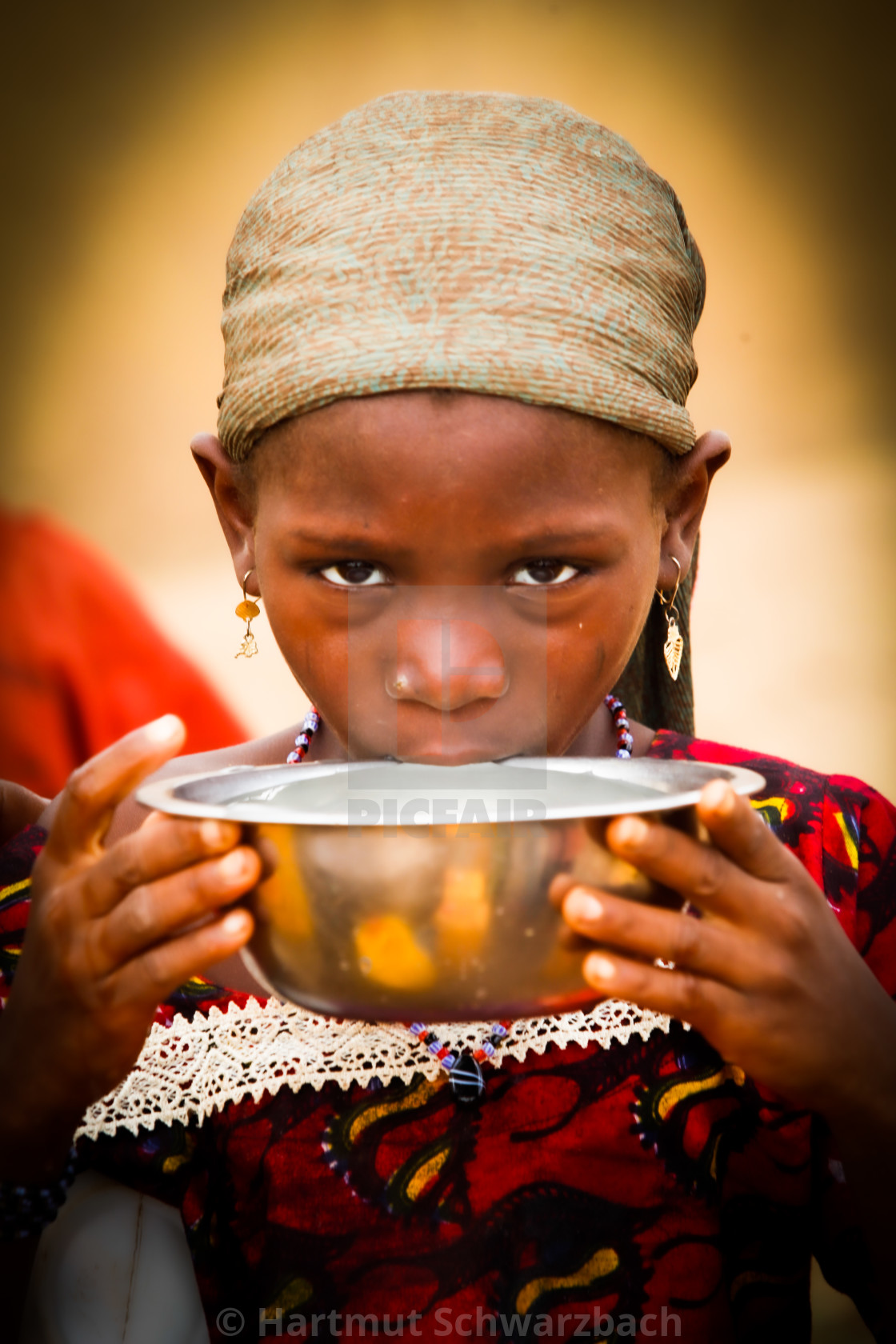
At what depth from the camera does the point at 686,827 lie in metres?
0.71

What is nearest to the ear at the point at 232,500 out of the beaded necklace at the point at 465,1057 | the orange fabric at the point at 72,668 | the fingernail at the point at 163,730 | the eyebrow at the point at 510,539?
the eyebrow at the point at 510,539

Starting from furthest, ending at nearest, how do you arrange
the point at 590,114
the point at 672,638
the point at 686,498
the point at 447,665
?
the point at 590,114, the point at 672,638, the point at 686,498, the point at 447,665

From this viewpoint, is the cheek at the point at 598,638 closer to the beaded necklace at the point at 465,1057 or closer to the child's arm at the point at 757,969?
the beaded necklace at the point at 465,1057

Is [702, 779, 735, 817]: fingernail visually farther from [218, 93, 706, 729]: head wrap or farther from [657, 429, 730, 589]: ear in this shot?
[657, 429, 730, 589]: ear

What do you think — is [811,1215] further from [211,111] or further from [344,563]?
[211,111]

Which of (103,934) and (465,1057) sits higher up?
(103,934)

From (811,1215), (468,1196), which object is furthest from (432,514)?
(811,1215)

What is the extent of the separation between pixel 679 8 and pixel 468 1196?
2655mm

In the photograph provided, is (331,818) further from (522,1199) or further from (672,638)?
(672,638)

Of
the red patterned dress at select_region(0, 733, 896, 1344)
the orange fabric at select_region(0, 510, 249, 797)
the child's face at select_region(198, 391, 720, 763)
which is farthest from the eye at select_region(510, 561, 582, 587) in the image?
the orange fabric at select_region(0, 510, 249, 797)

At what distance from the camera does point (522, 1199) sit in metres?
1.12

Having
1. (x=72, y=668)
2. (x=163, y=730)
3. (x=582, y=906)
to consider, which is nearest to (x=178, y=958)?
(x=163, y=730)

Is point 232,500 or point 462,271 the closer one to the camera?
point 462,271

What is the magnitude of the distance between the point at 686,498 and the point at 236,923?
2.71 ft
